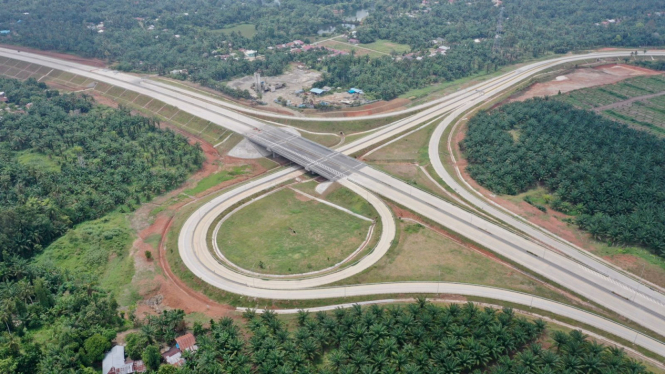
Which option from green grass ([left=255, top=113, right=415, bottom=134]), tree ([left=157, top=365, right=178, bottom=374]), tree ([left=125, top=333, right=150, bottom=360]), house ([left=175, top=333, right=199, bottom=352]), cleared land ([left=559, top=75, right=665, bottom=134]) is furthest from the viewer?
cleared land ([left=559, top=75, right=665, bottom=134])

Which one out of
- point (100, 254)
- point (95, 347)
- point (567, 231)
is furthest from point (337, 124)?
point (95, 347)

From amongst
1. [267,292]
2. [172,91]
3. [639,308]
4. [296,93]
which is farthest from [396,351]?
[172,91]

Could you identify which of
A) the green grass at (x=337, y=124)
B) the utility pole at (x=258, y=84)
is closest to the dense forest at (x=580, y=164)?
the green grass at (x=337, y=124)

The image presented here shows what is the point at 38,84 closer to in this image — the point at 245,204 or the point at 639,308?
the point at 245,204

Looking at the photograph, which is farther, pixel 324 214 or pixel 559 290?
pixel 324 214

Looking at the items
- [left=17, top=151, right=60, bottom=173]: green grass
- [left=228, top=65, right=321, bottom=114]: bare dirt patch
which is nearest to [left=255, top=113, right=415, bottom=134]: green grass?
[left=228, top=65, right=321, bottom=114]: bare dirt patch

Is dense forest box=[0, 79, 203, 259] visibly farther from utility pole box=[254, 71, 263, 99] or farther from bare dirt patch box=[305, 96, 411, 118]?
bare dirt patch box=[305, 96, 411, 118]
